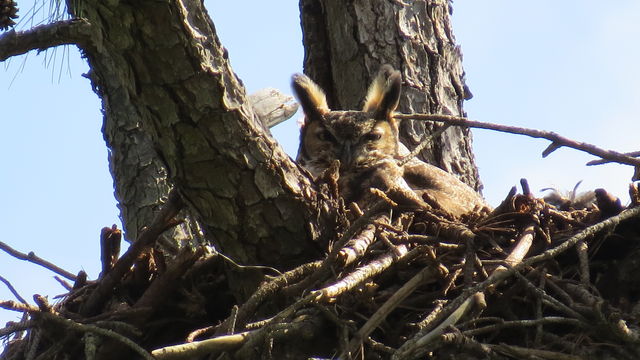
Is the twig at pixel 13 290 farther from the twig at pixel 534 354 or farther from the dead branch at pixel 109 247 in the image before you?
the twig at pixel 534 354

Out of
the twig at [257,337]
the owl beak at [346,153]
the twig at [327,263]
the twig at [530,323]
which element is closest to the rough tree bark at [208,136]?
the twig at [327,263]

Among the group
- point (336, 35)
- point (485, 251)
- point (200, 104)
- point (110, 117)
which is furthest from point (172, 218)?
point (336, 35)

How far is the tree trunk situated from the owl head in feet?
0.59

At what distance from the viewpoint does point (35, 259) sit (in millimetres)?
3076

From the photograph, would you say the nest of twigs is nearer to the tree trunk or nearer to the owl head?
the owl head

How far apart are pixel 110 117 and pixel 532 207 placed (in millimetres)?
2429

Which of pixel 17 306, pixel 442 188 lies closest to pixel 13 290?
pixel 17 306

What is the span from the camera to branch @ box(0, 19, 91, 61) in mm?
3307

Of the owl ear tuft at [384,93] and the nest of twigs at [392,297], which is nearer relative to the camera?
the nest of twigs at [392,297]

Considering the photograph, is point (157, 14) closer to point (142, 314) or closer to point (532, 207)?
point (142, 314)

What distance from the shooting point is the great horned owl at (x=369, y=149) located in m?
3.85

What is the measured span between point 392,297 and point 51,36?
181cm

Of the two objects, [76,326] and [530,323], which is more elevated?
[76,326]

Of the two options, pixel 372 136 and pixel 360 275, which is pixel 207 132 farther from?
pixel 372 136
